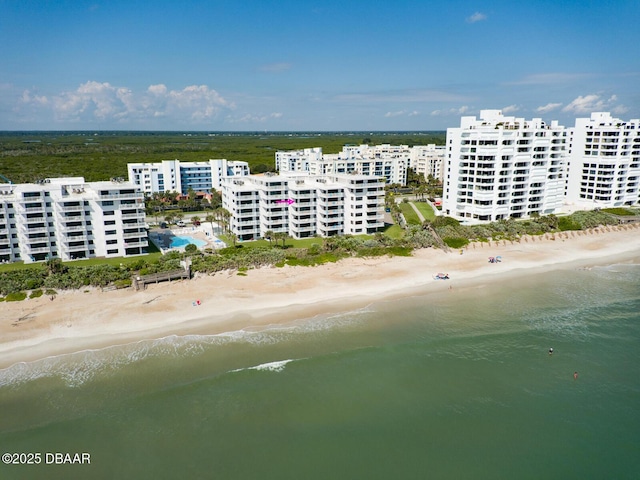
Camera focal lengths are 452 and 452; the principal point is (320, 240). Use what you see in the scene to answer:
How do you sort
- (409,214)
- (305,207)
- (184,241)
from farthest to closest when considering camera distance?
(409,214)
(305,207)
(184,241)

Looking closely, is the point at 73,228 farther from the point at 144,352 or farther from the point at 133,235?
the point at 144,352

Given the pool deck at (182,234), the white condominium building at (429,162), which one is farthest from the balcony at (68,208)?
the white condominium building at (429,162)

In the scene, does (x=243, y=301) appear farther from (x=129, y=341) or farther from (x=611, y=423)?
(x=611, y=423)

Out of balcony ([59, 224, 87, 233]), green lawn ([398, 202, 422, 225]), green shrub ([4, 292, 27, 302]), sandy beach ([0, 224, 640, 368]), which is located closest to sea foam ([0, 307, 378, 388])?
sandy beach ([0, 224, 640, 368])

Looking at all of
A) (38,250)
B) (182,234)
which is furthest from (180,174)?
(38,250)

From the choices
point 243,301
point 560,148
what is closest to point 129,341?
point 243,301

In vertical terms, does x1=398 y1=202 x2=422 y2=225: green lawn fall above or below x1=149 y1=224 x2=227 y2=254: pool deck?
above

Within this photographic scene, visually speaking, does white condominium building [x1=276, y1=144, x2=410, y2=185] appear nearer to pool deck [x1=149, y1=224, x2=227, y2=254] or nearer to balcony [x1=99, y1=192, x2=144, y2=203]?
pool deck [x1=149, y1=224, x2=227, y2=254]
